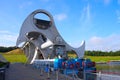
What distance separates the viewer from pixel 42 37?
5912cm

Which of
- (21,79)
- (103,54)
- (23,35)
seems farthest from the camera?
(103,54)

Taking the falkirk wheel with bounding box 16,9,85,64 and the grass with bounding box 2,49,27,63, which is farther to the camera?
the grass with bounding box 2,49,27,63

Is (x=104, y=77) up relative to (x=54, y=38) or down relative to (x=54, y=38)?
down

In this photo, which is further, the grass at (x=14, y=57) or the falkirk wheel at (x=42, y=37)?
the grass at (x=14, y=57)

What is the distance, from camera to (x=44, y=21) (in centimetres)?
5406

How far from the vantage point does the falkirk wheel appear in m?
51.3

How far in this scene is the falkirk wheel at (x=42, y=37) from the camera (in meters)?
51.3

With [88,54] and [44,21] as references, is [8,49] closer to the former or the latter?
[88,54]

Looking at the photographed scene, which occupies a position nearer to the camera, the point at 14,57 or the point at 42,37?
the point at 42,37

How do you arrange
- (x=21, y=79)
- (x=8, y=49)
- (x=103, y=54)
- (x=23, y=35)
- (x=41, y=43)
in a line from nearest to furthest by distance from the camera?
(x=21, y=79) → (x=23, y=35) → (x=41, y=43) → (x=103, y=54) → (x=8, y=49)

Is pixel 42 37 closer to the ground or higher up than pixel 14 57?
higher up

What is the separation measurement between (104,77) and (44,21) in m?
42.2

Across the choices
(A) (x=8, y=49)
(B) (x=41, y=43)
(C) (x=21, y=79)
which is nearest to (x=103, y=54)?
(A) (x=8, y=49)

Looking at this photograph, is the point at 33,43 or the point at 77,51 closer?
the point at 33,43
